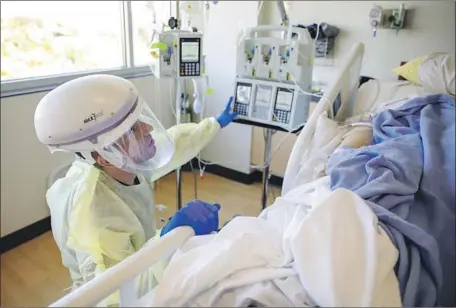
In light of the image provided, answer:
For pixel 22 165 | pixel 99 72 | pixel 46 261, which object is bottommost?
pixel 46 261

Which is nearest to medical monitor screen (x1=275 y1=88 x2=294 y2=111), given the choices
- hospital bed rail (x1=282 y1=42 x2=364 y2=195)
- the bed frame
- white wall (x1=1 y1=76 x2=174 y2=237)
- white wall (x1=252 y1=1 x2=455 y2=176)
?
hospital bed rail (x1=282 y1=42 x2=364 y2=195)

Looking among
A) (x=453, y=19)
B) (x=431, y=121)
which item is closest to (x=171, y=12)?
(x=453, y=19)

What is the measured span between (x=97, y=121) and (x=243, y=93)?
0.90m

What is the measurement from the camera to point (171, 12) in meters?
2.16

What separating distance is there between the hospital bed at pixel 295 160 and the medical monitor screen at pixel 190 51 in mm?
669

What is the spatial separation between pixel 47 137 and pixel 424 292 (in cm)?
94

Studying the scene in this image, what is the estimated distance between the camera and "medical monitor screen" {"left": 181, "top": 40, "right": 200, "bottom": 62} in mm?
1716

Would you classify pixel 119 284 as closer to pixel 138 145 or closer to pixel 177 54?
pixel 138 145

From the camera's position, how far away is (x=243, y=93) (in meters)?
1.82

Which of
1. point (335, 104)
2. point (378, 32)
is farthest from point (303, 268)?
point (378, 32)

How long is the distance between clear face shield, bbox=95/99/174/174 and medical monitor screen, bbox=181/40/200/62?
528mm

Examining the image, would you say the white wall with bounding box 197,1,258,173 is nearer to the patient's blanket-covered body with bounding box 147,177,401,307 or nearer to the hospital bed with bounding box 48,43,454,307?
the hospital bed with bounding box 48,43,454,307

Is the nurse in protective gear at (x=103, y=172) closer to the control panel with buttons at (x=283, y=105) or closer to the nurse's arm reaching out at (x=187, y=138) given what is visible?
the nurse's arm reaching out at (x=187, y=138)

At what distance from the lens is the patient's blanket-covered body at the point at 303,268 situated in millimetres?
526
